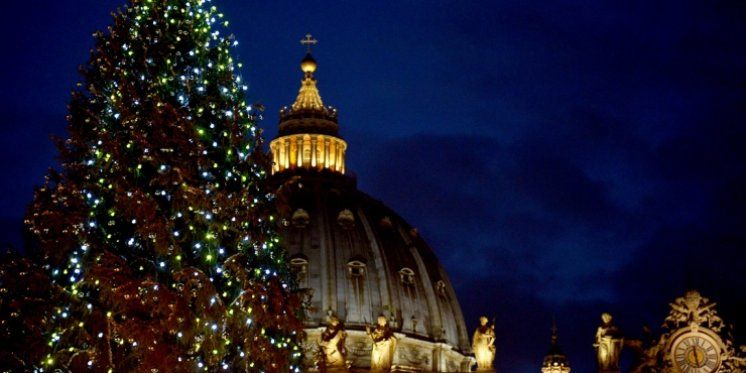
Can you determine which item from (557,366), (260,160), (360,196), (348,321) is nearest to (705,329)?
(260,160)

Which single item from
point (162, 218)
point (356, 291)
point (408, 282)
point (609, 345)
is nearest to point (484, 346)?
point (356, 291)

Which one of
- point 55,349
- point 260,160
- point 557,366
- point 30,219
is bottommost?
point 55,349

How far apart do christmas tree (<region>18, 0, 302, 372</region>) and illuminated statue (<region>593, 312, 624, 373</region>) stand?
15171 millimetres

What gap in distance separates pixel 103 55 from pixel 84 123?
→ 1349 millimetres

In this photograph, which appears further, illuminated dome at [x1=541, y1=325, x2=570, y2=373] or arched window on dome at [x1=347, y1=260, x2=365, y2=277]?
arched window on dome at [x1=347, y1=260, x2=365, y2=277]

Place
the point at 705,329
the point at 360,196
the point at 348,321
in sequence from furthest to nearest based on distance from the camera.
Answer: the point at 360,196 → the point at 348,321 → the point at 705,329

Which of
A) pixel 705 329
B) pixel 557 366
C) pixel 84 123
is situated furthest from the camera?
pixel 557 366

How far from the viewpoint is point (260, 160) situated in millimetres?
24297

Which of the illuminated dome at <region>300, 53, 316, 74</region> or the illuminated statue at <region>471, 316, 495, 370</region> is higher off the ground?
the illuminated dome at <region>300, 53, 316, 74</region>

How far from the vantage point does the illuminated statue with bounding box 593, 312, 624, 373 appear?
122ft

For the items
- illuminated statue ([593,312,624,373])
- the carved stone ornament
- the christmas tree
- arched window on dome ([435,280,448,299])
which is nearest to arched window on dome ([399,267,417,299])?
arched window on dome ([435,280,448,299])

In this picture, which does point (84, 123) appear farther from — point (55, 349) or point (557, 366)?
point (557, 366)

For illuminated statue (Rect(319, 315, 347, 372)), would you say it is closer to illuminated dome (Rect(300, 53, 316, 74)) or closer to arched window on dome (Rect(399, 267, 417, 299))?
arched window on dome (Rect(399, 267, 417, 299))

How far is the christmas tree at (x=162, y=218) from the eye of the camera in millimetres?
22234
